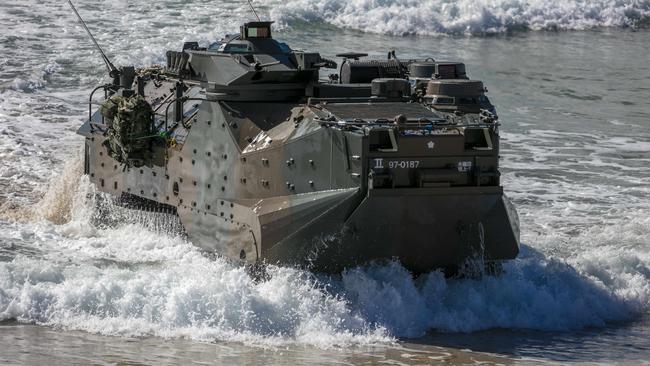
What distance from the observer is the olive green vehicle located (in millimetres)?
15250

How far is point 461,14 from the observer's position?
36.4m

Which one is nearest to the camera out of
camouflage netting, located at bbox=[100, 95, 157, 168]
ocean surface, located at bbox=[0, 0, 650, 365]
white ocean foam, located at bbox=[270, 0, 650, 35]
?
ocean surface, located at bbox=[0, 0, 650, 365]

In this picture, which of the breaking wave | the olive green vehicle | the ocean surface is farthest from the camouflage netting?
the breaking wave

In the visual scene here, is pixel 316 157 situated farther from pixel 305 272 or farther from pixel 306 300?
pixel 306 300

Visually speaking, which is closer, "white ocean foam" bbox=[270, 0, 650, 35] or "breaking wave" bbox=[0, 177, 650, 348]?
"breaking wave" bbox=[0, 177, 650, 348]

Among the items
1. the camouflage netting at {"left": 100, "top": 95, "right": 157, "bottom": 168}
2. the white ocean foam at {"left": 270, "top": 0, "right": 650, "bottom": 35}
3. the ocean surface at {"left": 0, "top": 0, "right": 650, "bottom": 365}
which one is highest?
the camouflage netting at {"left": 100, "top": 95, "right": 157, "bottom": 168}

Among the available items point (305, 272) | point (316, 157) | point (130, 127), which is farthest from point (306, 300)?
point (130, 127)

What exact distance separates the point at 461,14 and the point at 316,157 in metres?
21.4

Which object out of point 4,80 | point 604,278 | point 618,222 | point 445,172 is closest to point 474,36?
point 4,80

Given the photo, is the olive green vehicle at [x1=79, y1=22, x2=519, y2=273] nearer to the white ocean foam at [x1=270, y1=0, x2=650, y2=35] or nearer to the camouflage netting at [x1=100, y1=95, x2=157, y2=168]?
the camouflage netting at [x1=100, y1=95, x2=157, y2=168]

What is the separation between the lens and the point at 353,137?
1513 cm

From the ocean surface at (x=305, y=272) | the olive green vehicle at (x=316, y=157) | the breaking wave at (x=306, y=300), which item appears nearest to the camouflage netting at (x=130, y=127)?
the olive green vehicle at (x=316, y=157)

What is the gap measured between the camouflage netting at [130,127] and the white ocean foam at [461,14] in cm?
1543

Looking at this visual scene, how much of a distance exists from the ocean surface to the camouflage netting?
1.05 meters
